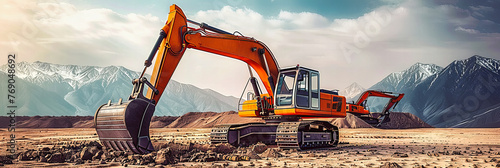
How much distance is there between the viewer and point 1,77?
380 feet

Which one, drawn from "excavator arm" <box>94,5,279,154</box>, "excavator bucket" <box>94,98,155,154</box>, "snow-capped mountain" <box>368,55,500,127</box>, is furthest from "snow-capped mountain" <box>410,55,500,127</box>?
Answer: "excavator bucket" <box>94,98,155,154</box>

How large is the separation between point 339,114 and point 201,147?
546 cm

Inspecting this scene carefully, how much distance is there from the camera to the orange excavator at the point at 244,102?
9508mm

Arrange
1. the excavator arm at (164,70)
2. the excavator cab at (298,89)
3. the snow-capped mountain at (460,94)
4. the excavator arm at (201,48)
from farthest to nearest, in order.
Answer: the snow-capped mountain at (460,94) < the excavator cab at (298,89) < the excavator arm at (201,48) < the excavator arm at (164,70)

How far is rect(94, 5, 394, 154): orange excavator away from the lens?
31.2ft

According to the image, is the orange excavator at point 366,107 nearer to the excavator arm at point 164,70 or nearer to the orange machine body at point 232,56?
the orange machine body at point 232,56

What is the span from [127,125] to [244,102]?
5.93m

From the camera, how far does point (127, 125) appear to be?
30.0 ft

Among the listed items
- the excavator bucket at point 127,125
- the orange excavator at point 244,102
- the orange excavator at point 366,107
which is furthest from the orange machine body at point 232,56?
the orange excavator at point 366,107

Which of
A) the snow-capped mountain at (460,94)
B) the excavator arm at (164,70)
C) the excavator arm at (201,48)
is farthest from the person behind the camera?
the snow-capped mountain at (460,94)

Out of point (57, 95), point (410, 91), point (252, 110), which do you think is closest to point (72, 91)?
point (57, 95)

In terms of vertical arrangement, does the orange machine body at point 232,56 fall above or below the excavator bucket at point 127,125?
above

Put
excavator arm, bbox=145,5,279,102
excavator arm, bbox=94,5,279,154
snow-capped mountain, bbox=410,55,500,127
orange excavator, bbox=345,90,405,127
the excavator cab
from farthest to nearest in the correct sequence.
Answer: snow-capped mountain, bbox=410,55,500,127, orange excavator, bbox=345,90,405,127, the excavator cab, excavator arm, bbox=145,5,279,102, excavator arm, bbox=94,5,279,154

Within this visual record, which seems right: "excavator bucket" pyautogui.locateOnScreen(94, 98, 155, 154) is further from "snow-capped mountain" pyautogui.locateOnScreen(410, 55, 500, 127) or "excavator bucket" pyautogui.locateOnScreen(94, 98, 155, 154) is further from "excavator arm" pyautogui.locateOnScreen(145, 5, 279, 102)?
"snow-capped mountain" pyautogui.locateOnScreen(410, 55, 500, 127)
